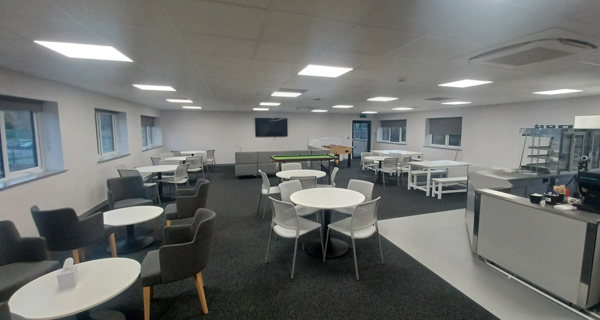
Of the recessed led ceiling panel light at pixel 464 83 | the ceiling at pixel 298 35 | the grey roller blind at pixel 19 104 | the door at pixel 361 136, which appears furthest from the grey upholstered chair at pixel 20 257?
the door at pixel 361 136

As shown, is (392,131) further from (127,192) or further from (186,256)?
(186,256)

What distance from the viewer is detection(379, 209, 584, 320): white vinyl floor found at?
2.08 meters

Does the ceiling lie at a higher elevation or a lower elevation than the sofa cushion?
higher

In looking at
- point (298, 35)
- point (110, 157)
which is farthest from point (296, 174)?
point (110, 157)

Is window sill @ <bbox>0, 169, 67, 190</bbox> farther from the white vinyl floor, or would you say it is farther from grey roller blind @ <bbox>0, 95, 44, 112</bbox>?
the white vinyl floor

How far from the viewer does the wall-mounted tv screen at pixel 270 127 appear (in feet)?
34.5

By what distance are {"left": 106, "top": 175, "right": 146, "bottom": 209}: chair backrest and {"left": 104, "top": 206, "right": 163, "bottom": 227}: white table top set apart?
0.99 m

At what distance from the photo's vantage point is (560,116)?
5.63 metres

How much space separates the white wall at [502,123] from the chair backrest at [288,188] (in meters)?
6.40

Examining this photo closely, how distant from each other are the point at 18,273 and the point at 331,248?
287 cm

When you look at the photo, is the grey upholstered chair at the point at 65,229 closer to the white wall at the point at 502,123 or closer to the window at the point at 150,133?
the window at the point at 150,133

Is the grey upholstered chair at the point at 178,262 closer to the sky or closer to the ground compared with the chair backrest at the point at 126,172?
closer to the ground

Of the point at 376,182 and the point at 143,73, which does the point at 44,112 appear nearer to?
the point at 143,73

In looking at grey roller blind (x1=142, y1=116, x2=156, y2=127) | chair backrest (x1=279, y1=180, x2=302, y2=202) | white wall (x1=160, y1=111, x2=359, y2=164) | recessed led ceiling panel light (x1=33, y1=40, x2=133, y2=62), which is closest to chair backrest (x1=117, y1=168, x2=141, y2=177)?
recessed led ceiling panel light (x1=33, y1=40, x2=133, y2=62)
